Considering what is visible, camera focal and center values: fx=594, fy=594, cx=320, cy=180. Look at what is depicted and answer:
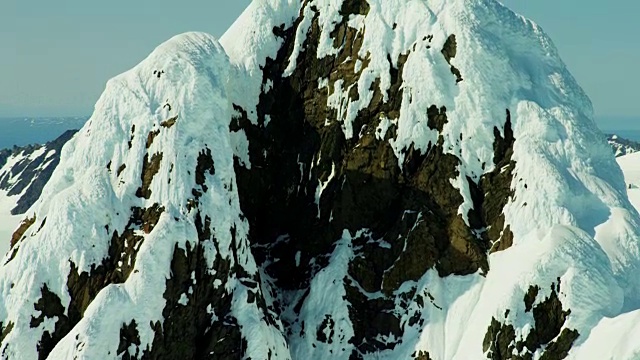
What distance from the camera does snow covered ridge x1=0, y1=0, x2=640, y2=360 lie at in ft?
139

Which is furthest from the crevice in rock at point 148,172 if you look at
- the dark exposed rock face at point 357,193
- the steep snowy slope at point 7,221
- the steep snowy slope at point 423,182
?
the steep snowy slope at point 7,221

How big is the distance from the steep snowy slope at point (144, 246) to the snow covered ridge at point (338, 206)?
0.14m

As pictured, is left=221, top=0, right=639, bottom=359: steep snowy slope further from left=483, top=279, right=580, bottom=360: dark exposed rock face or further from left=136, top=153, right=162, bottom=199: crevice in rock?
left=136, top=153, right=162, bottom=199: crevice in rock

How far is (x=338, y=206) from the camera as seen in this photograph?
173ft

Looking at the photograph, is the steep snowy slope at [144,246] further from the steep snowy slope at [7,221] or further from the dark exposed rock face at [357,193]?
the steep snowy slope at [7,221]

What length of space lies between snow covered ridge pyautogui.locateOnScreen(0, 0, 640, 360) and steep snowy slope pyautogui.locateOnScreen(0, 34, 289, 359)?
14 centimetres

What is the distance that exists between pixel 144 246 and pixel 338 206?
17.6 metres

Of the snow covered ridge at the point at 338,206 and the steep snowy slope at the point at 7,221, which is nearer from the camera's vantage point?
the snow covered ridge at the point at 338,206

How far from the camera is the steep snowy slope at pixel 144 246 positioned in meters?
41.5

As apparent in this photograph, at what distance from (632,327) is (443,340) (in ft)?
44.5

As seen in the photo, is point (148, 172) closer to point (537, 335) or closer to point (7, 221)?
point (537, 335)

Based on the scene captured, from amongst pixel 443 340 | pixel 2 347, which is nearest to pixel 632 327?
pixel 443 340

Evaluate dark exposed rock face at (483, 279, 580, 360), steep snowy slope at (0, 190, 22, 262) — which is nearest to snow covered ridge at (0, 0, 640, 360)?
dark exposed rock face at (483, 279, 580, 360)

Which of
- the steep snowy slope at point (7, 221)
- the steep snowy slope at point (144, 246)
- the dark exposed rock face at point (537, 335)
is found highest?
the steep snowy slope at point (7, 221)
